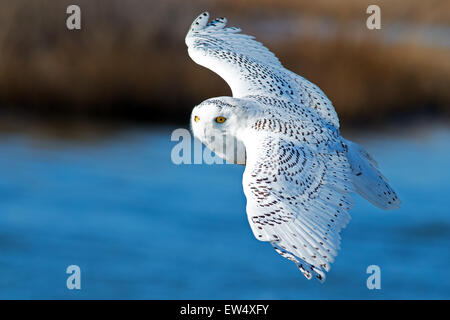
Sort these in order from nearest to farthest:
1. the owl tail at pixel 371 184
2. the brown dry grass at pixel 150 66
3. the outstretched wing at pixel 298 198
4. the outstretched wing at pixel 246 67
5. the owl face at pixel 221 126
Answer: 1. the outstretched wing at pixel 298 198
2. the owl face at pixel 221 126
3. the owl tail at pixel 371 184
4. the outstretched wing at pixel 246 67
5. the brown dry grass at pixel 150 66

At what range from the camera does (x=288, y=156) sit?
378cm

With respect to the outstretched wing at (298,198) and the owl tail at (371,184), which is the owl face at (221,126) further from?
the owl tail at (371,184)

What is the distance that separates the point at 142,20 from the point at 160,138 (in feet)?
7.19

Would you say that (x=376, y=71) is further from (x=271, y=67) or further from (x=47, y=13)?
(x=271, y=67)

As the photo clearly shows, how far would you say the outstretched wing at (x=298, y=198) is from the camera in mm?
3418

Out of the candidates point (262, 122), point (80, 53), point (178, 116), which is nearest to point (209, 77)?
point (178, 116)

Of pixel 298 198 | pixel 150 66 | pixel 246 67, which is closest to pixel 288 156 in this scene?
pixel 298 198

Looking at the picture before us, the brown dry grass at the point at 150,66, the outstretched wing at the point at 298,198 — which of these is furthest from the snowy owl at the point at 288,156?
the brown dry grass at the point at 150,66

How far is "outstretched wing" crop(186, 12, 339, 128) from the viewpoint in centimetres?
461

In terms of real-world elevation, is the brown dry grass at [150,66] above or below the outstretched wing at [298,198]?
above

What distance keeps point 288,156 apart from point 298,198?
0.24 meters

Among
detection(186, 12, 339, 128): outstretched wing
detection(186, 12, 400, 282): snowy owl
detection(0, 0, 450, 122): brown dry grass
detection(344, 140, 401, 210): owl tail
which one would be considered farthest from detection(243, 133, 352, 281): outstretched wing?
detection(0, 0, 450, 122): brown dry grass

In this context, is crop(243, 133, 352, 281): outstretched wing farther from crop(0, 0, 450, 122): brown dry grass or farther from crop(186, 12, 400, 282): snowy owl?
crop(0, 0, 450, 122): brown dry grass

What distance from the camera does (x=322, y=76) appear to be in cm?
992
